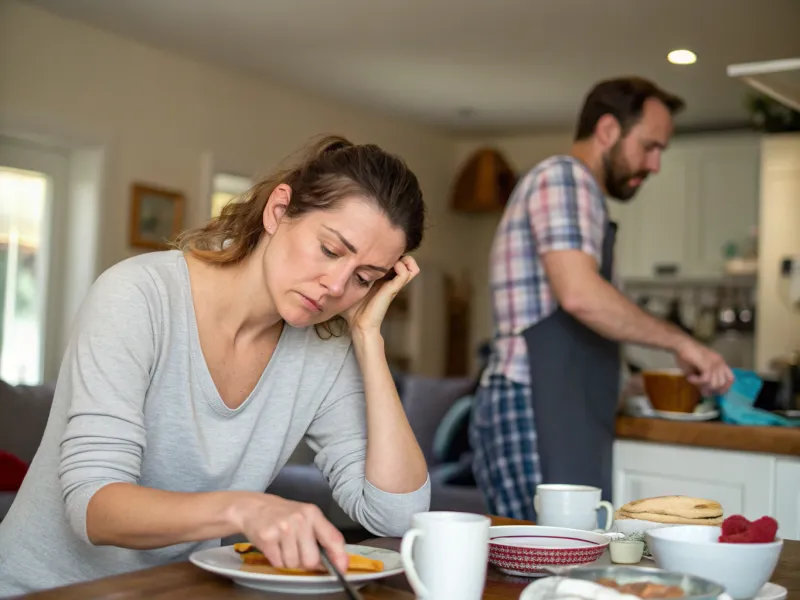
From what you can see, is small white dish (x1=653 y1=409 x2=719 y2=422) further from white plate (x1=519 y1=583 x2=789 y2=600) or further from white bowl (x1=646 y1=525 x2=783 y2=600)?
white bowl (x1=646 y1=525 x2=783 y2=600)

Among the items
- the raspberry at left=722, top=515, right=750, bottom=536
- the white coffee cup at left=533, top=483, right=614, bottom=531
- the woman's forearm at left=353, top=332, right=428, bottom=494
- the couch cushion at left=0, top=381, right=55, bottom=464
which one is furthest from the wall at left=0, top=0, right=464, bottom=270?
the raspberry at left=722, top=515, right=750, bottom=536

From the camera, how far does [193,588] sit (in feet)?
3.24

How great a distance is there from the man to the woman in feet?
2.76

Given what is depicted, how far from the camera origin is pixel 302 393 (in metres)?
1.53

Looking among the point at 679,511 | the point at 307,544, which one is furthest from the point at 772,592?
the point at 307,544

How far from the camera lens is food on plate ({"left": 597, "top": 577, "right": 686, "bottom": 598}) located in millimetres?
834

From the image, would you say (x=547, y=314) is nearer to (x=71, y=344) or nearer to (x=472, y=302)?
(x=71, y=344)

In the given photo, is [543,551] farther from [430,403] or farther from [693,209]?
[693,209]

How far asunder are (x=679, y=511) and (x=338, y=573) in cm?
54

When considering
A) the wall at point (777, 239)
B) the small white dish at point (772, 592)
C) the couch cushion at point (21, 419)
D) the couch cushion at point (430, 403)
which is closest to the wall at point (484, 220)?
the wall at point (777, 239)

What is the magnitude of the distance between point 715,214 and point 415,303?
2.12 m

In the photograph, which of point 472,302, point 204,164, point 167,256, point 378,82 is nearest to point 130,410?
point 167,256

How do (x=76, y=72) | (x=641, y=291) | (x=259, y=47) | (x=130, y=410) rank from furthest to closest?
(x=641, y=291)
(x=259, y=47)
(x=76, y=72)
(x=130, y=410)

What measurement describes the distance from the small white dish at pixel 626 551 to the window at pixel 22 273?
4.03m
